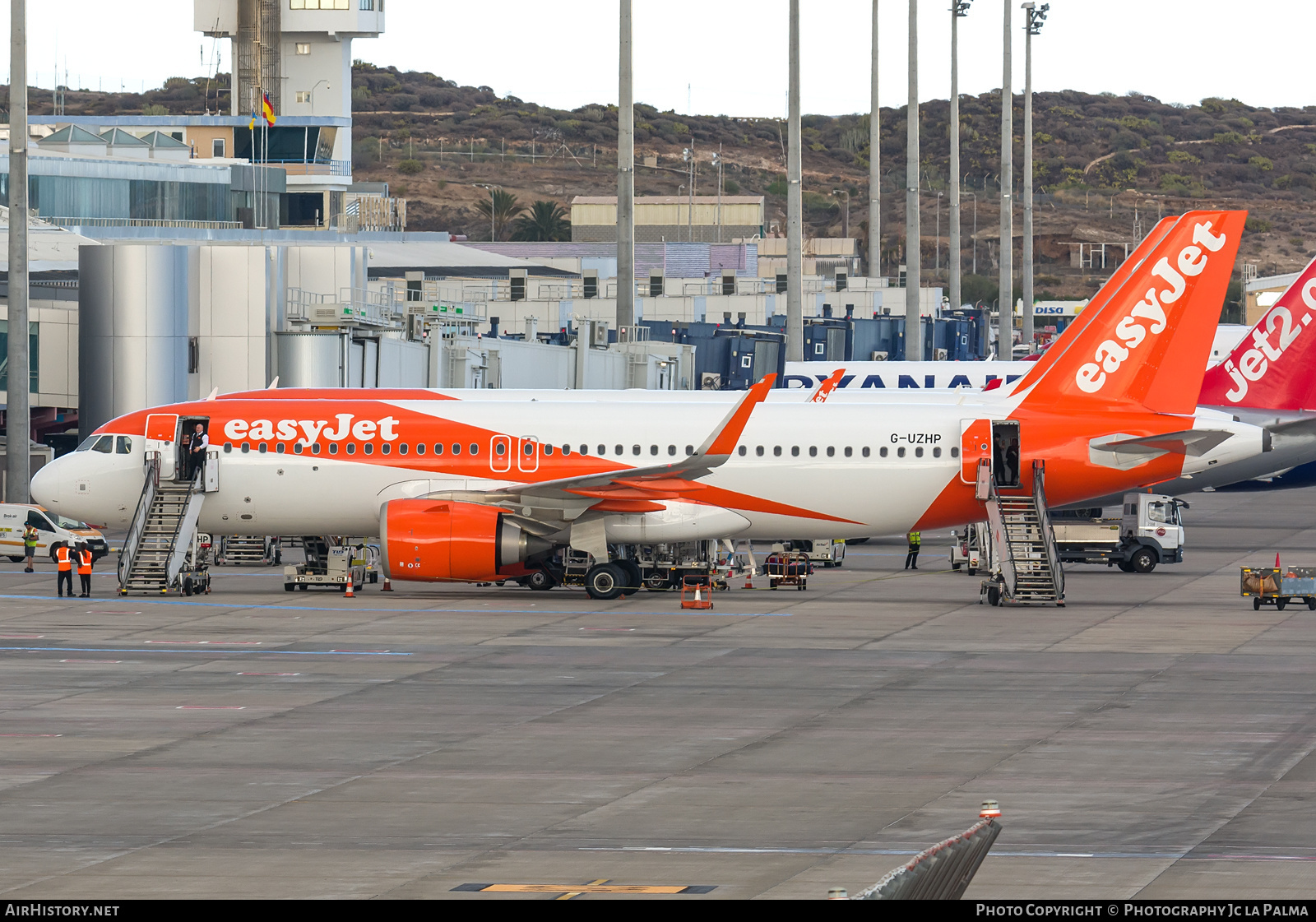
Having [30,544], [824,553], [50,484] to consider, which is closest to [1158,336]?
[824,553]

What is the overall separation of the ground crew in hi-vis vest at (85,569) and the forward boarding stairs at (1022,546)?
1980 centimetres

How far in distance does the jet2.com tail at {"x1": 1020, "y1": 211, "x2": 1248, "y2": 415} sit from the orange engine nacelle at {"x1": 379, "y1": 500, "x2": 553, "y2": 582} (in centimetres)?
1241

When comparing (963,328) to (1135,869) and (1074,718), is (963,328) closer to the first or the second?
(1074,718)

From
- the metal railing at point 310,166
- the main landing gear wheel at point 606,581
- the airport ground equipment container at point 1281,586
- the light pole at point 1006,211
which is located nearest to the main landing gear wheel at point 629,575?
the main landing gear wheel at point 606,581

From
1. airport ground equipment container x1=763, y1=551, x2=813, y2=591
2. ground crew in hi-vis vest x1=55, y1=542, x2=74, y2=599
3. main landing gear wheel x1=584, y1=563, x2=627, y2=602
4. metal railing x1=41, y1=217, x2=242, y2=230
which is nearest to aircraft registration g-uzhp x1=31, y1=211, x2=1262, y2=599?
main landing gear wheel x1=584, y1=563, x2=627, y2=602

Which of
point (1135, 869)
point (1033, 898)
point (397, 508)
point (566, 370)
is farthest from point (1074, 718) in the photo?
point (566, 370)

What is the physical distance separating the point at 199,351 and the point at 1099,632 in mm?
27984

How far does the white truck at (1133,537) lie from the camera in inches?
1992

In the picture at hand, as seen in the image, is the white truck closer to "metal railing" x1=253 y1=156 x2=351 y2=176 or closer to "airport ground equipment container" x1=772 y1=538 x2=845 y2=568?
"airport ground equipment container" x1=772 y1=538 x2=845 y2=568

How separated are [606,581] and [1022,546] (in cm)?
934

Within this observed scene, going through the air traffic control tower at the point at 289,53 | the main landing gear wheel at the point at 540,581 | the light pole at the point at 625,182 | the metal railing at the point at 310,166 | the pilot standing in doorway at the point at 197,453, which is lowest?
the main landing gear wheel at the point at 540,581

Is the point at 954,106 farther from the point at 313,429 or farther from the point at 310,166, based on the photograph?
the point at 313,429

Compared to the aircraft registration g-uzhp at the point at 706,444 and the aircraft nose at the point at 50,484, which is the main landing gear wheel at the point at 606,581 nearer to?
the aircraft registration g-uzhp at the point at 706,444

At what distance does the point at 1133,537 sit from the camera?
167ft
